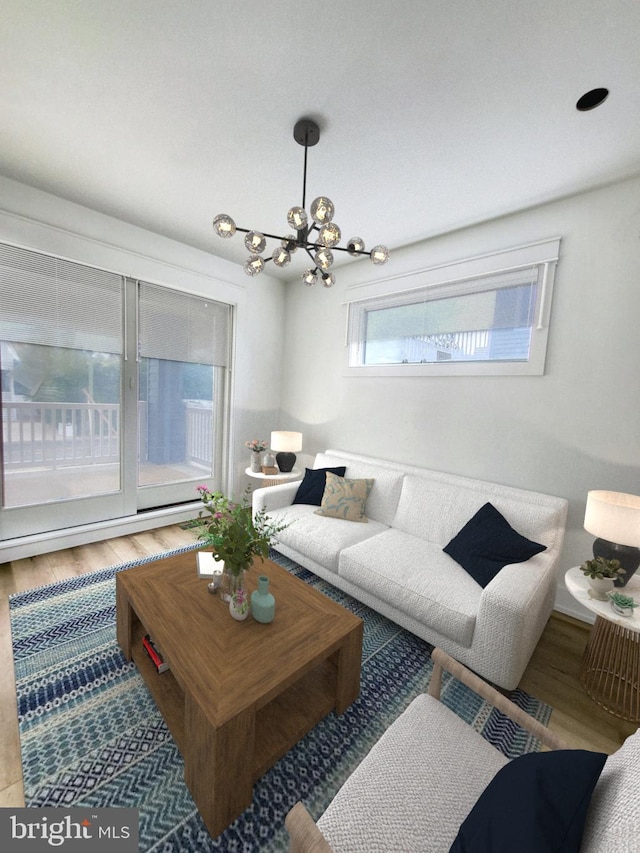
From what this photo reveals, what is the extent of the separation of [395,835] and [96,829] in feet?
3.13

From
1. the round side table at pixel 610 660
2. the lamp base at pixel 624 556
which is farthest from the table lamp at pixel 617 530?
the round side table at pixel 610 660

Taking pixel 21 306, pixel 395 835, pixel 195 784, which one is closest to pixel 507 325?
pixel 395 835

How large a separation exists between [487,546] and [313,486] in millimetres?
1447

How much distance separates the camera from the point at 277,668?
1245mm

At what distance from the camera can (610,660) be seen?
175 centimetres

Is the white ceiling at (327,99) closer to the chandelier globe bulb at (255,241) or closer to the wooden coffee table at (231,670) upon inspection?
the chandelier globe bulb at (255,241)

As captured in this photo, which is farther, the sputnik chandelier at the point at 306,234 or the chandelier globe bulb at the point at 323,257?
the chandelier globe bulb at the point at 323,257

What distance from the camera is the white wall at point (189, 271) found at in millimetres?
2471

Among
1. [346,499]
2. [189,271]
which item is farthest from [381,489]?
[189,271]

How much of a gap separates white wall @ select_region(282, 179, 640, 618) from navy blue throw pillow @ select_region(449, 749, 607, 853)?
1974 mm

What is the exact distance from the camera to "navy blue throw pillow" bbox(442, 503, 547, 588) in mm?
1896

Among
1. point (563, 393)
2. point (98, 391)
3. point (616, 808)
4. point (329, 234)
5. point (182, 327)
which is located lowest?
point (616, 808)

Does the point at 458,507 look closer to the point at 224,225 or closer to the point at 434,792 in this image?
the point at 434,792

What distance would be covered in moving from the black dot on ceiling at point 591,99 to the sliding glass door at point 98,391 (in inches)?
122
